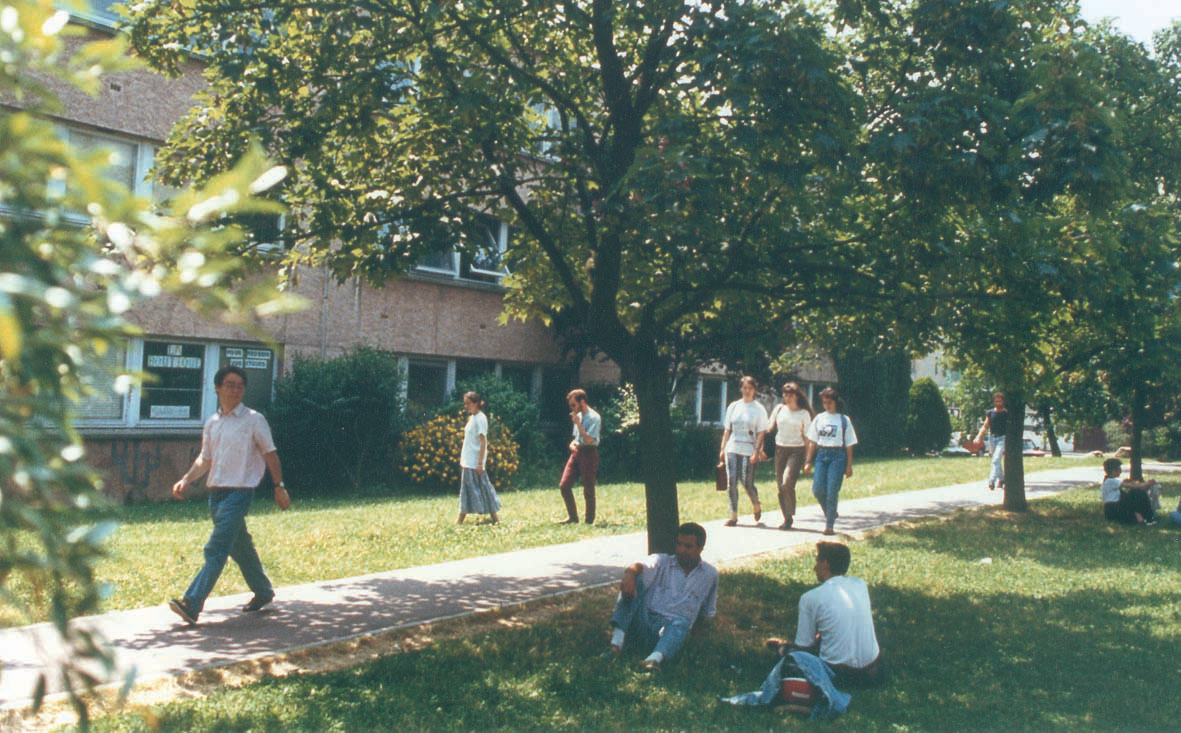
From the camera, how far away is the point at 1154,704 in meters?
5.77

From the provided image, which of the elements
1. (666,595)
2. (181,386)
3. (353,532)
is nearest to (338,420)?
(181,386)

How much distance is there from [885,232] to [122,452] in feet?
37.2

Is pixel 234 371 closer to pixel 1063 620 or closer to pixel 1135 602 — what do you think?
pixel 1063 620

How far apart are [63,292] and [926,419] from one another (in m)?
34.5

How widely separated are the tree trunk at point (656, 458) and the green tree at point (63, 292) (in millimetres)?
6509

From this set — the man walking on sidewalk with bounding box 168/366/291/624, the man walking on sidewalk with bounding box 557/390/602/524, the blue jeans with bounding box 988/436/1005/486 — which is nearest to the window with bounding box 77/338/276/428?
the man walking on sidewalk with bounding box 557/390/602/524

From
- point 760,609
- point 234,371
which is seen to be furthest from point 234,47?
point 760,609

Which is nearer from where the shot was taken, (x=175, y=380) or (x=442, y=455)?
(x=175, y=380)

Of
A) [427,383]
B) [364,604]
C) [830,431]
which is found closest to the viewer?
[364,604]

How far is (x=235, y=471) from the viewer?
7.32m

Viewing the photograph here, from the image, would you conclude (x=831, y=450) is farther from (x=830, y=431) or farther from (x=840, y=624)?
(x=840, y=624)

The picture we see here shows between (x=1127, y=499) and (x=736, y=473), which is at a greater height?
(x=736, y=473)

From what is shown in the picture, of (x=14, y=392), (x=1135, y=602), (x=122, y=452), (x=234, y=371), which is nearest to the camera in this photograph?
(x=14, y=392)

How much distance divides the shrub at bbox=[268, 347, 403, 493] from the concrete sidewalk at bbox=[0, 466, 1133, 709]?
6.17m
